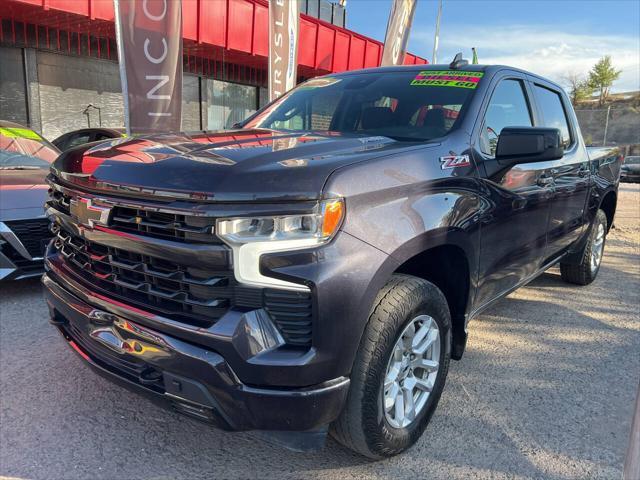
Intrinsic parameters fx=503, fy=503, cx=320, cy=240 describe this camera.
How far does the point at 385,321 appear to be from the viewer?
2.00 m

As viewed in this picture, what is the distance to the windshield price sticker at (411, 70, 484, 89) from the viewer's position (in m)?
3.01

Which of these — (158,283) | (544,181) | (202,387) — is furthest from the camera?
(544,181)

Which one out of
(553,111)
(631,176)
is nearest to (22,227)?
(553,111)

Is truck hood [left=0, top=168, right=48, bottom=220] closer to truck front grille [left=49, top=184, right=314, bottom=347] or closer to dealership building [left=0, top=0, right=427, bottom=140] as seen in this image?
truck front grille [left=49, top=184, right=314, bottom=347]

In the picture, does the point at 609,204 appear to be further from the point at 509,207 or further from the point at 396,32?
the point at 396,32

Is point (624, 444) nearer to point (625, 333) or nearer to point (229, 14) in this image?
point (625, 333)

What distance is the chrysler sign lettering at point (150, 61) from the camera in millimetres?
6160

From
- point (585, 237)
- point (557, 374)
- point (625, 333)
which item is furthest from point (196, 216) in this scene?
point (585, 237)

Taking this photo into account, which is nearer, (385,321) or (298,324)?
(298,324)

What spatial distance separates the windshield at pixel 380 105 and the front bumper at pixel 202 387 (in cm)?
150

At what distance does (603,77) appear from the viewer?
5309cm

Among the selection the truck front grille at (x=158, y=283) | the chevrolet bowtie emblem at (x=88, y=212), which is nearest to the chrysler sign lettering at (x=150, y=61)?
the chevrolet bowtie emblem at (x=88, y=212)

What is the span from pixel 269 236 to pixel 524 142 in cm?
160

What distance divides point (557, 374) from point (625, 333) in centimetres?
114
